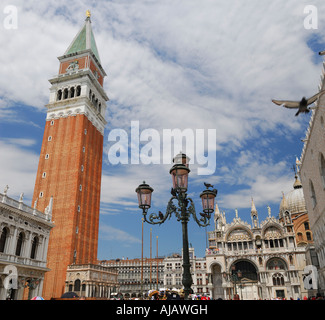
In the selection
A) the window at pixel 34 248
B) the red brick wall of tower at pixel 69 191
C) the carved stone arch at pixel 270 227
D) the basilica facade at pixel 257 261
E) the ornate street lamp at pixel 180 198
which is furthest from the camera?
the carved stone arch at pixel 270 227

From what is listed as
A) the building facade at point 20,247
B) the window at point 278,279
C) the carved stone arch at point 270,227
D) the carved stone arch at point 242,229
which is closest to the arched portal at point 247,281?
the window at point 278,279

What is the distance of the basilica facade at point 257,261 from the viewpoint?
41.9 m

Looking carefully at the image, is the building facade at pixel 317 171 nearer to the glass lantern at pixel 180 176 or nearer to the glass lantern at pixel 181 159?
the glass lantern at pixel 181 159

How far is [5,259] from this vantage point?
2553 cm

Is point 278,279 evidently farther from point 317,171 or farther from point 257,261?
point 317,171

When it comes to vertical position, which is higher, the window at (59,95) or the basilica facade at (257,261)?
the window at (59,95)

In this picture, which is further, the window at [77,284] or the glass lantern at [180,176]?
the window at [77,284]

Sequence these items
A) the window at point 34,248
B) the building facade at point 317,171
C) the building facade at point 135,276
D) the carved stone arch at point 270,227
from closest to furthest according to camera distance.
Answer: the building facade at point 317,171
the window at point 34,248
the carved stone arch at point 270,227
the building facade at point 135,276

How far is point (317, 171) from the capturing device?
81.0 ft

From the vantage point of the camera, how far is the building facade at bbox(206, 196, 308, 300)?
4194 centimetres

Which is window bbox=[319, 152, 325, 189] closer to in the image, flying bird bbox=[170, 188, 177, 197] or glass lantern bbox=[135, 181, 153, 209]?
flying bird bbox=[170, 188, 177, 197]

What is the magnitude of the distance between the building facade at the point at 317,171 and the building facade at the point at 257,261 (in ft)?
36.5

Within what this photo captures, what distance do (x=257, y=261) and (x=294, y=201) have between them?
60.2ft
